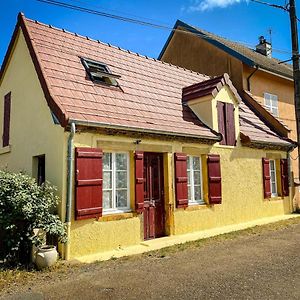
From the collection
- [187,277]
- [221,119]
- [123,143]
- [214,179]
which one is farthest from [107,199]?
[221,119]

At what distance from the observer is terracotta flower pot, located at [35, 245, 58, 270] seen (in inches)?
231

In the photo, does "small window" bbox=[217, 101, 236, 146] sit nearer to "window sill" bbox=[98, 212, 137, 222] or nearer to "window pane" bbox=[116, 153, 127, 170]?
"window pane" bbox=[116, 153, 127, 170]

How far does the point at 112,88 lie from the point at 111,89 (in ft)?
0.28

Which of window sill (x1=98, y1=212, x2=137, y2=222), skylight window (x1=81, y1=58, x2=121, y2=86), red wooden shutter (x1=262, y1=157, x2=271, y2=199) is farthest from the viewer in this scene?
red wooden shutter (x1=262, y1=157, x2=271, y2=199)

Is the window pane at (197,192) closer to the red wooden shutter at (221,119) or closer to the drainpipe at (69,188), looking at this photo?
the red wooden shutter at (221,119)

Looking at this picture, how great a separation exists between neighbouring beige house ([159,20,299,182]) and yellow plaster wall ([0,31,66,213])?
24.0 feet

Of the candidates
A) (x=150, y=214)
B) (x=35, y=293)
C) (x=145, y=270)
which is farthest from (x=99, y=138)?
(x=35, y=293)

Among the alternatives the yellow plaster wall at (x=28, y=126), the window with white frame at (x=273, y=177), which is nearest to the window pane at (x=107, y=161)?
the yellow plaster wall at (x=28, y=126)

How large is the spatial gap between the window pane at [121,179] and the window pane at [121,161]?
12 centimetres

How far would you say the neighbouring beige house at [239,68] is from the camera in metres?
14.7

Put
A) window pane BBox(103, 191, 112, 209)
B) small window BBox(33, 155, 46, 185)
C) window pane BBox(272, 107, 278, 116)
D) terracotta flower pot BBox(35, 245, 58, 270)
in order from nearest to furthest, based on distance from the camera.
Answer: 1. terracotta flower pot BBox(35, 245, 58, 270)
2. window pane BBox(103, 191, 112, 209)
3. small window BBox(33, 155, 46, 185)
4. window pane BBox(272, 107, 278, 116)

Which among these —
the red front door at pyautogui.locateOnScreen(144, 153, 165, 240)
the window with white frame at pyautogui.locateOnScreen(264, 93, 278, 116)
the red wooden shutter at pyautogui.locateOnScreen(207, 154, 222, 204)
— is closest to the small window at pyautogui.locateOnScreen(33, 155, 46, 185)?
the red front door at pyautogui.locateOnScreen(144, 153, 165, 240)

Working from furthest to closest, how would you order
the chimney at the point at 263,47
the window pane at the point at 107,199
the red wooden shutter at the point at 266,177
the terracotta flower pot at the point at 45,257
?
1. the chimney at the point at 263,47
2. the red wooden shutter at the point at 266,177
3. the window pane at the point at 107,199
4. the terracotta flower pot at the point at 45,257

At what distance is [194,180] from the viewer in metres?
9.62
